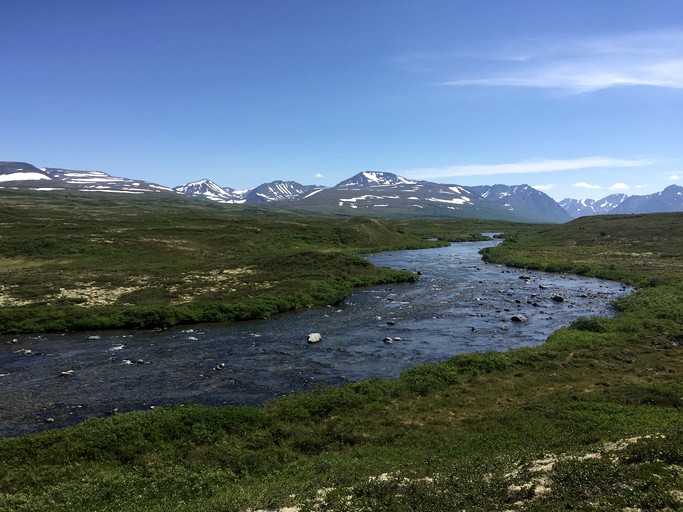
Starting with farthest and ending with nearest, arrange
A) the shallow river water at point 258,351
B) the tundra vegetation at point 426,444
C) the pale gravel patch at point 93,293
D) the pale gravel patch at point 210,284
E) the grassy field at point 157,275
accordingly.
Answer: the pale gravel patch at point 210,284 → the pale gravel patch at point 93,293 → the grassy field at point 157,275 → the shallow river water at point 258,351 → the tundra vegetation at point 426,444

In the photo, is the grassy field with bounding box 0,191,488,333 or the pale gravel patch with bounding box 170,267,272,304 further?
the pale gravel patch with bounding box 170,267,272,304

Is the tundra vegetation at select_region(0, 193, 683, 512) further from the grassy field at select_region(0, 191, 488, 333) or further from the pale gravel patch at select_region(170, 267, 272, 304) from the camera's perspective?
the pale gravel patch at select_region(170, 267, 272, 304)

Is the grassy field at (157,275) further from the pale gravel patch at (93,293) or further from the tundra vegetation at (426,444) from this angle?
the tundra vegetation at (426,444)

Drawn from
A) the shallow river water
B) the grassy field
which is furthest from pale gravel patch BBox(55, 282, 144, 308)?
the shallow river water

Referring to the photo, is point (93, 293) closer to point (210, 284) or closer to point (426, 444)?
point (210, 284)

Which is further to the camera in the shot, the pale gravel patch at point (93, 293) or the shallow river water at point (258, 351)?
the pale gravel patch at point (93, 293)

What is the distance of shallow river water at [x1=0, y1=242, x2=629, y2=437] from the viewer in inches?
1043

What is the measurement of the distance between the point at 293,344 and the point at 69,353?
1861 cm

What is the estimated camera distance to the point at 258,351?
3556 centimetres

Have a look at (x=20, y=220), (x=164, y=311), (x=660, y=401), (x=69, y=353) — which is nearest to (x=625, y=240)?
(x=660, y=401)

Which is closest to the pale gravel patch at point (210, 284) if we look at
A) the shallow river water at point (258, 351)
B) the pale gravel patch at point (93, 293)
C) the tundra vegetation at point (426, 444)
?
the pale gravel patch at point (93, 293)

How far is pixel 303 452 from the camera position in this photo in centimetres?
2023

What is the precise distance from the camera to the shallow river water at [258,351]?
26.5 m

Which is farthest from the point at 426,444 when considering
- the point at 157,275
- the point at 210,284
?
the point at 157,275
